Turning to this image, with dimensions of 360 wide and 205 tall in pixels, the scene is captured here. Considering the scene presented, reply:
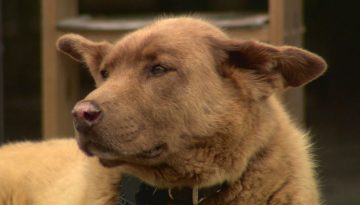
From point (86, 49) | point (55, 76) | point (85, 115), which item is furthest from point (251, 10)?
point (85, 115)

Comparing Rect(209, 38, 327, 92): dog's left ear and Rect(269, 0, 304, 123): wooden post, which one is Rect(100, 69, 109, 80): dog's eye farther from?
Rect(269, 0, 304, 123): wooden post

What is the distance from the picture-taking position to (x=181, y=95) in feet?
11.2

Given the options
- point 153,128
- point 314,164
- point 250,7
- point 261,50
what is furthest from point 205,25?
point 250,7

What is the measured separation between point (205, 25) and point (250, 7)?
24.0 feet

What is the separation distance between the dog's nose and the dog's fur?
44 mm

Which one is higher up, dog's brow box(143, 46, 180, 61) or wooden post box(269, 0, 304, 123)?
dog's brow box(143, 46, 180, 61)

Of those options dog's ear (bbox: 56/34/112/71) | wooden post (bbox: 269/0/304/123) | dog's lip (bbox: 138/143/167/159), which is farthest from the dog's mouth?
wooden post (bbox: 269/0/304/123)

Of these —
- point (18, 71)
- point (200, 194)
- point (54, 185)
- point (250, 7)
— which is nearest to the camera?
point (200, 194)

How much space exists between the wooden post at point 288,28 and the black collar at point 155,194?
7.02 ft

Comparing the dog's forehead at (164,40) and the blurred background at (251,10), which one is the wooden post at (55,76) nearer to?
the dog's forehead at (164,40)

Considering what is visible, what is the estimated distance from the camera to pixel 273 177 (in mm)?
3500

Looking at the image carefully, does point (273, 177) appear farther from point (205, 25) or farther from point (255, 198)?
point (205, 25)

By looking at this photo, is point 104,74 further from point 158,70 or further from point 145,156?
point 145,156

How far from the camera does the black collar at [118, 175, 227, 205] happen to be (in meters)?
3.44
